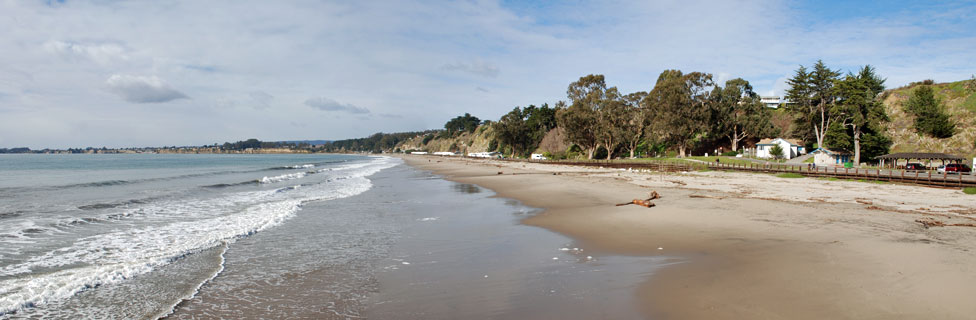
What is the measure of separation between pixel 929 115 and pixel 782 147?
14714mm

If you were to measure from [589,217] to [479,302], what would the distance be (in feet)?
30.9

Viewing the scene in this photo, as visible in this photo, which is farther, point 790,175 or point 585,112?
point 585,112

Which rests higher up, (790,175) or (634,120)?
(634,120)

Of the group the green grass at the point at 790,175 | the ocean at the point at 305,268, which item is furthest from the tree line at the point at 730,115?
the ocean at the point at 305,268

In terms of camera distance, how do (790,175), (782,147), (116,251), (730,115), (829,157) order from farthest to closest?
1. (730,115)
2. (782,147)
3. (829,157)
4. (790,175)
5. (116,251)

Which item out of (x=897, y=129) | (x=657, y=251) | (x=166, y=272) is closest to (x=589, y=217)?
(x=657, y=251)

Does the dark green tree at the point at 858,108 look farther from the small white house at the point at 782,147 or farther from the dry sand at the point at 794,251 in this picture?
the dry sand at the point at 794,251

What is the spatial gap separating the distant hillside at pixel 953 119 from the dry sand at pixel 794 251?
42.0 m

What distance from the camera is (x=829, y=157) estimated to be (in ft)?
164

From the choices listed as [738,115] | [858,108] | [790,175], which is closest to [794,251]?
[790,175]

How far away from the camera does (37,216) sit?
17.2 metres

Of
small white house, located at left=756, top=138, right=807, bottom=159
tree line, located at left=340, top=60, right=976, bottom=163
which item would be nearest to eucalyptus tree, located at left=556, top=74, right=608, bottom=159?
tree line, located at left=340, top=60, right=976, bottom=163

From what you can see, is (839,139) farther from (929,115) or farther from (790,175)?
(790,175)

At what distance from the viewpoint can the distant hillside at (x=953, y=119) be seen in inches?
1890
